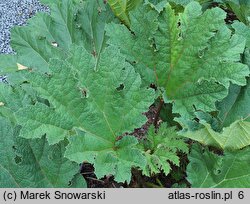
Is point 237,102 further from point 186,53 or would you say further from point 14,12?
point 14,12

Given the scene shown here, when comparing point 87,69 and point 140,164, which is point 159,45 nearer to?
point 87,69

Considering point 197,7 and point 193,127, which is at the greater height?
point 197,7

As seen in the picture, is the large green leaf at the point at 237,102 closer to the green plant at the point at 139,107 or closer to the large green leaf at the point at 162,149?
the green plant at the point at 139,107

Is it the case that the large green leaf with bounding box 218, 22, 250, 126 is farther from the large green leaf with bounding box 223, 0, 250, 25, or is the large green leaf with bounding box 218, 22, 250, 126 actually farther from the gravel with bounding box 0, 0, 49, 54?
the gravel with bounding box 0, 0, 49, 54

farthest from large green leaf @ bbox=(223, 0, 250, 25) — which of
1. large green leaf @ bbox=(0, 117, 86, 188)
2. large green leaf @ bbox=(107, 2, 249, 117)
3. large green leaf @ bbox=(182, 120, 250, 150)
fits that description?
large green leaf @ bbox=(0, 117, 86, 188)

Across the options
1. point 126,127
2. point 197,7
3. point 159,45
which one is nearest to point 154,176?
point 126,127
